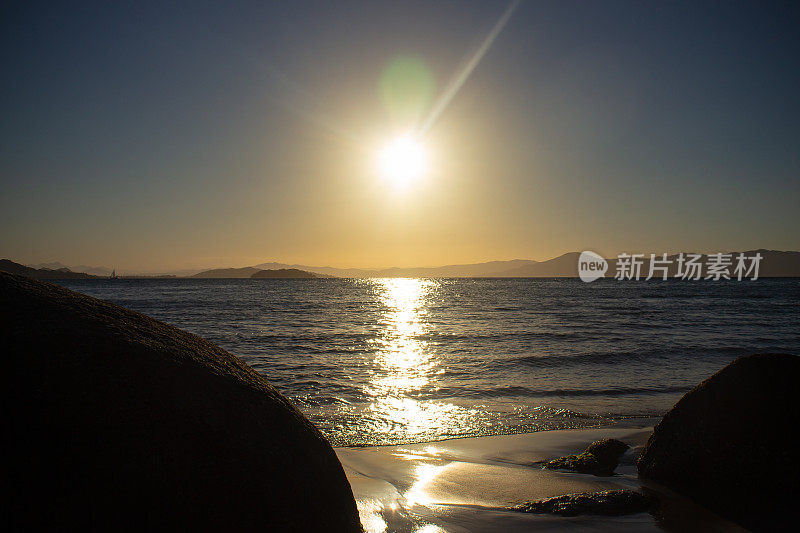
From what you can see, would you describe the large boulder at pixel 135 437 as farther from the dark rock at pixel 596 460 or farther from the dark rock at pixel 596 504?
the dark rock at pixel 596 460

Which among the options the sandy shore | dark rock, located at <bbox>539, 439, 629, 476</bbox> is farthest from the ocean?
dark rock, located at <bbox>539, 439, 629, 476</bbox>

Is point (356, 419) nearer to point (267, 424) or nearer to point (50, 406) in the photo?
point (267, 424)

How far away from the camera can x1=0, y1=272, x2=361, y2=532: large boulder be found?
1.88 m

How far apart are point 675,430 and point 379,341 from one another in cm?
1314

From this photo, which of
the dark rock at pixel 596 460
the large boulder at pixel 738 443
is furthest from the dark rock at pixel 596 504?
the dark rock at pixel 596 460

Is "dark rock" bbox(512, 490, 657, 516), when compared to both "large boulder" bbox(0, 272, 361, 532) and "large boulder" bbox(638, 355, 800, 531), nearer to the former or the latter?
"large boulder" bbox(638, 355, 800, 531)

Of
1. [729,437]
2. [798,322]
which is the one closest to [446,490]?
[729,437]

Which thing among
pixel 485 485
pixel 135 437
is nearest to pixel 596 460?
pixel 485 485

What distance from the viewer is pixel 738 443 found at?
4270 millimetres

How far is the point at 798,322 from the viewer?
23219 mm

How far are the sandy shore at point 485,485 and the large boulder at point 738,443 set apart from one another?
324mm

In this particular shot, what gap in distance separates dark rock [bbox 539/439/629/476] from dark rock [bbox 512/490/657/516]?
1.05 m

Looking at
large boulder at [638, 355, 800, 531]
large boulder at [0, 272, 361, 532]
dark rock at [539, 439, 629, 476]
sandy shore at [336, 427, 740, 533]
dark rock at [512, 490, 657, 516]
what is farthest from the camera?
dark rock at [539, 439, 629, 476]

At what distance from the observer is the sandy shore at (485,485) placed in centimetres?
348
